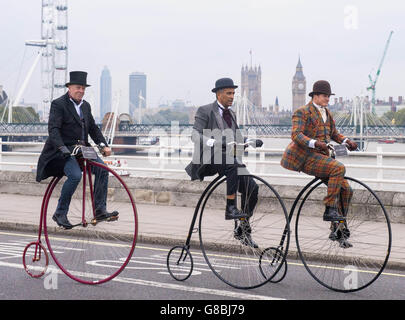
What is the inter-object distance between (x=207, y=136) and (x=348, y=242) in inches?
67.1

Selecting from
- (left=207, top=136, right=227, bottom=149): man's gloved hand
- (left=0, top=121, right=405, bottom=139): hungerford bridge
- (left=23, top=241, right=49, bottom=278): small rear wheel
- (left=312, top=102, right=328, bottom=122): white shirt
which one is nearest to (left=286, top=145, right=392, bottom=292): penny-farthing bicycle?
(left=312, top=102, right=328, bottom=122): white shirt

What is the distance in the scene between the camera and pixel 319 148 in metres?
6.63

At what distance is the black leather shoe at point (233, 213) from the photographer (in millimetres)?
6668

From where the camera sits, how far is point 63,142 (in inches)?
280

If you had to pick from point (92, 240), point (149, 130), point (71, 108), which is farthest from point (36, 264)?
point (149, 130)

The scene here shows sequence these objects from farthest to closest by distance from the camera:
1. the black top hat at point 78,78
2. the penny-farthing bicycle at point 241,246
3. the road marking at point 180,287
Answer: the black top hat at point 78,78
the penny-farthing bicycle at point 241,246
the road marking at point 180,287

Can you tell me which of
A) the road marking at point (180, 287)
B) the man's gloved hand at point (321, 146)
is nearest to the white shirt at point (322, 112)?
the man's gloved hand at point (321, 146)

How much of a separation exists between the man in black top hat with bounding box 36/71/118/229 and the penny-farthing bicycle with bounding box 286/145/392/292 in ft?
6.33

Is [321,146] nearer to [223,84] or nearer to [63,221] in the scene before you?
[223,84]

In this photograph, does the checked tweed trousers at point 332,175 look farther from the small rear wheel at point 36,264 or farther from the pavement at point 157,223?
the small rear wheel at point 36,264

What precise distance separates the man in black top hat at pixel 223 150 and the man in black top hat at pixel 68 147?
0.96 meters

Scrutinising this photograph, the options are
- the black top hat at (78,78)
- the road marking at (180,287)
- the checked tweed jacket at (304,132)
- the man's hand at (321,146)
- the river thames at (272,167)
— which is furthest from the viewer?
the river thames at (272,167)

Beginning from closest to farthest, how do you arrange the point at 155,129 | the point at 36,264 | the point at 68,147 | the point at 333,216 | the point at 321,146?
the point at 333,216
the point at 321,146
the point at 68,147
the point at 36,264
the point at 155,129
